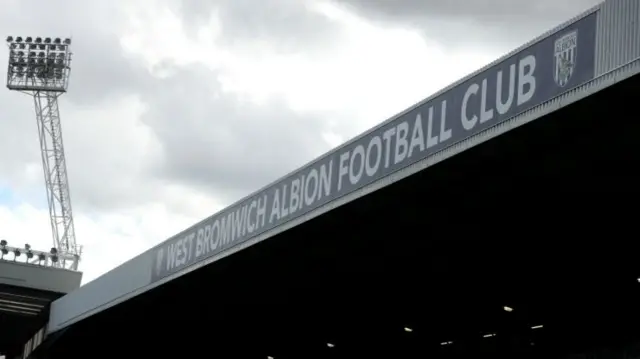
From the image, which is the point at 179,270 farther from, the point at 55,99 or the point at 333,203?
the point at 55,99

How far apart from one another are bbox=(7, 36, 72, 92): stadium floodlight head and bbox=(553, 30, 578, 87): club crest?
178 feet

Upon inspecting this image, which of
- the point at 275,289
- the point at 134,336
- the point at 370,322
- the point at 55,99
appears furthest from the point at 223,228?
the point at 55,99

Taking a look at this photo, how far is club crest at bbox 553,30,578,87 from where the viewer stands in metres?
15.3

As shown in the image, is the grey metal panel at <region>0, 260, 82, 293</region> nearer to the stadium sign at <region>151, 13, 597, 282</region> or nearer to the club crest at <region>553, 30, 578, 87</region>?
the stadium sign at <region>151, 13, 597, 282</region>

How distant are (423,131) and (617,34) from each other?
4853 mm

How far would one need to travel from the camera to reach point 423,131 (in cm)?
1888

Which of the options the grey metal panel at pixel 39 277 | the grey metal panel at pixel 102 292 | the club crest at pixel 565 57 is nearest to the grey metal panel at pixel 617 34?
the club crest at pixel 565 57

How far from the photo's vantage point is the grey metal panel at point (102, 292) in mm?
33069

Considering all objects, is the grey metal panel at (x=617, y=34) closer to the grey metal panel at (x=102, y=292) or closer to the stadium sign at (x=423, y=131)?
the stadium sign at (x=423, y=131)

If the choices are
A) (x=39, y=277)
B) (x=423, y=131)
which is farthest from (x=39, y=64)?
(x=423, y=131)

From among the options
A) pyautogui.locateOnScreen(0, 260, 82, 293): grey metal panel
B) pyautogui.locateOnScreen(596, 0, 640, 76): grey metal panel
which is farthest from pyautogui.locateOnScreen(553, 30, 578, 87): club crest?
pyautogui.locateOnScreen(0, 260, 82, 293): grey metal panel

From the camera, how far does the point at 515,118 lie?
16406mm

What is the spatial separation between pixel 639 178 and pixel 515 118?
3829mm

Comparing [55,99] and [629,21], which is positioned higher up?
[55,99]
